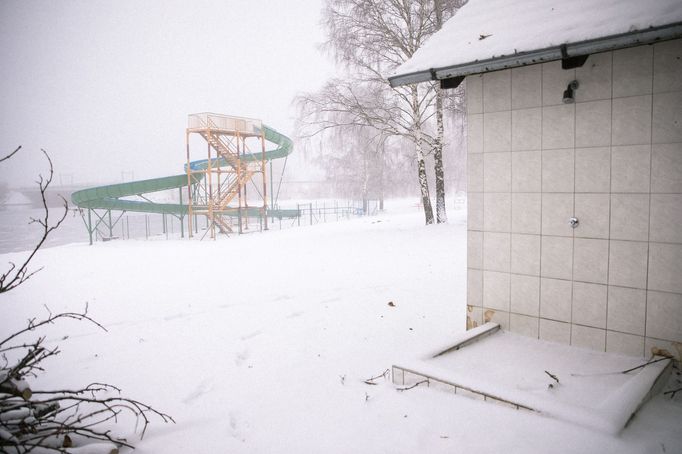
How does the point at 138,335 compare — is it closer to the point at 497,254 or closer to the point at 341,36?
the point at 497,254

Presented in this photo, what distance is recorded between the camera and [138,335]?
189 inches

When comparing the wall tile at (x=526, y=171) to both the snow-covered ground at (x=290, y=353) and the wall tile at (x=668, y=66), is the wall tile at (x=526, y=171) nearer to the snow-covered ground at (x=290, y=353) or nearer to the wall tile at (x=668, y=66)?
the wall tile at (x=668, y=66)

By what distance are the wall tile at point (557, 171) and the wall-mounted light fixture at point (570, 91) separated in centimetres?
43

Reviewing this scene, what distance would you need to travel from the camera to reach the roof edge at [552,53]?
2.61 metres

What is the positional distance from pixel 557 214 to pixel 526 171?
492mm

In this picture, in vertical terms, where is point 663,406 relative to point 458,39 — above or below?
below

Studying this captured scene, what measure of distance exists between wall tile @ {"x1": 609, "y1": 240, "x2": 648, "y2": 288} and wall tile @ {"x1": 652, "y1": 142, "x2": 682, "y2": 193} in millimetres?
468

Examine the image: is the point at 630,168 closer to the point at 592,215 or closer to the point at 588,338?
the point at 592,215

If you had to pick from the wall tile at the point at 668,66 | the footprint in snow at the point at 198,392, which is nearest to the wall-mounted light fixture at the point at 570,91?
the wall tile at the point at 668,66

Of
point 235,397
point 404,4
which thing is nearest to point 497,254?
point 235,397

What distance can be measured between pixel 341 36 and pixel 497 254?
1187cm

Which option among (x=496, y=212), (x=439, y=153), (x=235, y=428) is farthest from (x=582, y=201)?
(x=439, y=153)

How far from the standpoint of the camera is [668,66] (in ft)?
9.83

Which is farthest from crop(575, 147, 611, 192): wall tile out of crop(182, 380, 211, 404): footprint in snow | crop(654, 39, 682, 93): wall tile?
crop(182, 380, 211, 404): footprint in snow
